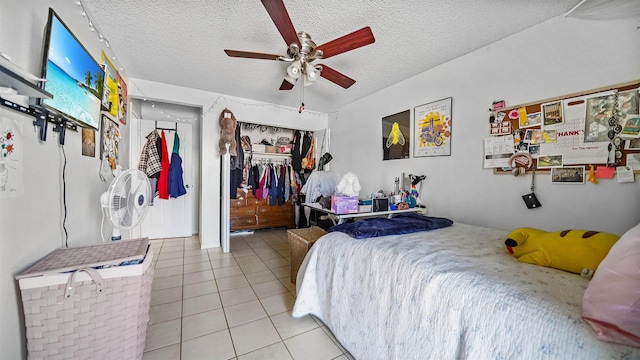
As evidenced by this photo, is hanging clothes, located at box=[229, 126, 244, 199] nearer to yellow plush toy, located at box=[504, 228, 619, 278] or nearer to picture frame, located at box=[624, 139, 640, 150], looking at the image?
yellow plush toy, located at box=[504, 228, 619, 278]

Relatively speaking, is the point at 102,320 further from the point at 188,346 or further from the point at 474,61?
the point at 474,61

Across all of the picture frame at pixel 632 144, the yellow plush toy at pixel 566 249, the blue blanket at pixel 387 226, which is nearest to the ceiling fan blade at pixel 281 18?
the blue blanket at pixel 387 226

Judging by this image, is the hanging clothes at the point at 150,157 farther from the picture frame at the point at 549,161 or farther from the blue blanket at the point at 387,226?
the picture frame at the point at 549,161

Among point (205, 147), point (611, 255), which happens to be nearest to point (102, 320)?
point (611, 255)

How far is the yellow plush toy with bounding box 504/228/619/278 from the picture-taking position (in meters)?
0.96

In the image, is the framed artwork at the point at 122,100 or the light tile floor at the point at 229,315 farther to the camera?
the framed artwork at the point at 122,100

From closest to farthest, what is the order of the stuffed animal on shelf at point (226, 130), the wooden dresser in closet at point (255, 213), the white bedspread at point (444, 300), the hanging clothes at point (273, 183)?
the white bedspread at point (444, 300), the stuffed animal on shelf at point (226, 130), the wooden dresser in closet at point (255, 213), the hanging clothes at point (273, 183)

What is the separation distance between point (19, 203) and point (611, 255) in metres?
2.20

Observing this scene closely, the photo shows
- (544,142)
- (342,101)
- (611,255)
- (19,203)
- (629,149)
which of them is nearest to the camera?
(611,255)

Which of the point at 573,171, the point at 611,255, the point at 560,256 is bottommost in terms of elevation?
the point at 560,256

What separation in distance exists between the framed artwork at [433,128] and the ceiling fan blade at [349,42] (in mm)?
1261

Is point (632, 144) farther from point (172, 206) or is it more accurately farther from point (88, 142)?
point (172, 206)

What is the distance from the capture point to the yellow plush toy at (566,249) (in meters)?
0.96

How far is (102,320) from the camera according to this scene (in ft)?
3.28
